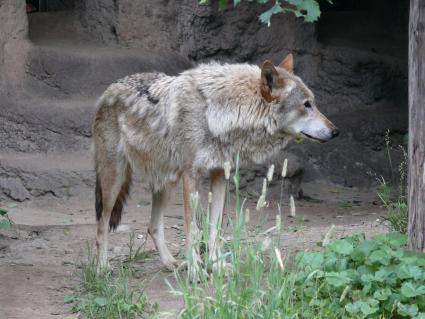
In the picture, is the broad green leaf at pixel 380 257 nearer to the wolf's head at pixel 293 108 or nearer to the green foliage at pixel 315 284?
the green foliage at pixel 315 284

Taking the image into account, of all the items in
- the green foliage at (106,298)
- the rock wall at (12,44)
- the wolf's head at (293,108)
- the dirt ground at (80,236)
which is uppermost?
the wolf's head at (293,108)

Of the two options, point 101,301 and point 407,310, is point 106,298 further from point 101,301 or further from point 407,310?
point 407,310

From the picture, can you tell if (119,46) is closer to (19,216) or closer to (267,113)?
(19,216)

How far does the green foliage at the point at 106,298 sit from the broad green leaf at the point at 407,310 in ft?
5.15

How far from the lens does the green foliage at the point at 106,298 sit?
17.5ft

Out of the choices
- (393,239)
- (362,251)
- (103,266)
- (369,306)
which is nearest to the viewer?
(369,306)

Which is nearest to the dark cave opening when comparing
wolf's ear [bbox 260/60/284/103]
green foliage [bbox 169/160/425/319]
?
wolf's ear [bbox 260/60/284/103]

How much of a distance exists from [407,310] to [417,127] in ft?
3.86

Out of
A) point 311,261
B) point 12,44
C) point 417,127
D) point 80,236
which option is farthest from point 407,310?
point 12,44

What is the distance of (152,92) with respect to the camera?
21.6 ft

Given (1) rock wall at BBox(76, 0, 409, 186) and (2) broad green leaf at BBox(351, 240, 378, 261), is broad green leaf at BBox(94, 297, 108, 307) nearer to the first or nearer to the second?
(2) broad green leaf at BBox(351, 240, 378, 261)

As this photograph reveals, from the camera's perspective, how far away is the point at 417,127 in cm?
520

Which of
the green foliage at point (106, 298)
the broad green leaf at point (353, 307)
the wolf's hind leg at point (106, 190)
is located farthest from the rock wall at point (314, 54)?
the broad green leaf at point (353, 307)

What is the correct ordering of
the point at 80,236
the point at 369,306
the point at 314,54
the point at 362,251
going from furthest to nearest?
the point at 314,54 → the point at 80,236 → the point at 362,251 → the point at 369,306
